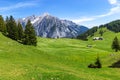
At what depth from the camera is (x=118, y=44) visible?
452ft

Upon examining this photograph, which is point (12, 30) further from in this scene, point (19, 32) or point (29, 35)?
point (29, 35)

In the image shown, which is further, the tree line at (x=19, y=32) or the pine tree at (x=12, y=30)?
the pine tree at (x=12, y=30)

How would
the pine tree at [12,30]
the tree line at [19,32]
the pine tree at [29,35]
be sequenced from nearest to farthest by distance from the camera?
the pine tree at [29,35], the tree line at [19,32], the pine tree at [12,30]

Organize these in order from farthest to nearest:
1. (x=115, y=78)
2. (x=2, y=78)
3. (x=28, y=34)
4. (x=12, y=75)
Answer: (x=28, y=34)
(x=115, y=78)
(x=12, y=75)
(x=2, y=78)

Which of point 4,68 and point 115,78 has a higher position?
point 4,68

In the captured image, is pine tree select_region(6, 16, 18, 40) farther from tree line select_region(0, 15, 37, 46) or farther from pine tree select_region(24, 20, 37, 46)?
pine tree select_region(24, 20, 37, 46)

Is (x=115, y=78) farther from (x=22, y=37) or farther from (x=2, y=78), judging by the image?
(x=22, y=37)

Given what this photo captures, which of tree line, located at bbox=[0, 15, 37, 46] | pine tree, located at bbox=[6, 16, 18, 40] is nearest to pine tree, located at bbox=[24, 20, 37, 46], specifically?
tree line, located at bbox=[0, 15, 37, 46]

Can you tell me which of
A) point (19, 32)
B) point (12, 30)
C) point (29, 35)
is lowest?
point (29, 35)

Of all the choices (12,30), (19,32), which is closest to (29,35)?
(19,32)

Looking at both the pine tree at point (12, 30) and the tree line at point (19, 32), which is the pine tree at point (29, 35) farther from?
the pine tree at point (12, 30)

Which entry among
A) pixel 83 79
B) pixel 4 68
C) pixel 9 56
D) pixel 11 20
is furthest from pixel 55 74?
pixel 11 20

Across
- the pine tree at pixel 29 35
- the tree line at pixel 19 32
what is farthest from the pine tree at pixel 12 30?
the pine tree at pixel 29 35

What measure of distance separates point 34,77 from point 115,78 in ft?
68.5
